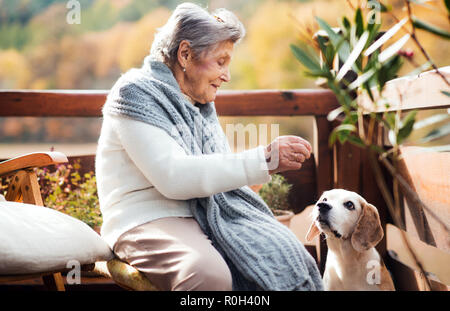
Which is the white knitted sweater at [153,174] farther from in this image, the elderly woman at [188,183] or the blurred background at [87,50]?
the blurred background at [87,50]

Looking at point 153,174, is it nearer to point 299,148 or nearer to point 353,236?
point 299,148

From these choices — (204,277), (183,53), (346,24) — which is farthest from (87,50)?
(346,24)

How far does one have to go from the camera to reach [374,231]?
1.82 m

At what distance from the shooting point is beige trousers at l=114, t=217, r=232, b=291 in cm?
129

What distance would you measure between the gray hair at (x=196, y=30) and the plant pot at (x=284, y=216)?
1.09 meters

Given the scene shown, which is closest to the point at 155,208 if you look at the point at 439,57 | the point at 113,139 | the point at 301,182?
the point at 113,139

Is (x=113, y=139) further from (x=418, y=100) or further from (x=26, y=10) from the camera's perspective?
(x=26, y=10)

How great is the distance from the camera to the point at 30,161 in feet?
5.88

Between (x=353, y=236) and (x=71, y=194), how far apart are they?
159 cm

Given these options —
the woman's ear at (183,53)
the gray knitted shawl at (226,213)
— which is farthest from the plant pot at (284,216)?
the woman's ear at (183,53)

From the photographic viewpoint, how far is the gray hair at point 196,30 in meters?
1.63

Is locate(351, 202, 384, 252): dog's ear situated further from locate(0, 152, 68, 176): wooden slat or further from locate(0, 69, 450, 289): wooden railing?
locate(0, 152, 68, 176): wooden slat

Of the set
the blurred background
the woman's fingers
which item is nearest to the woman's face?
the woman's fingers

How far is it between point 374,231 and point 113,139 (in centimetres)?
109
